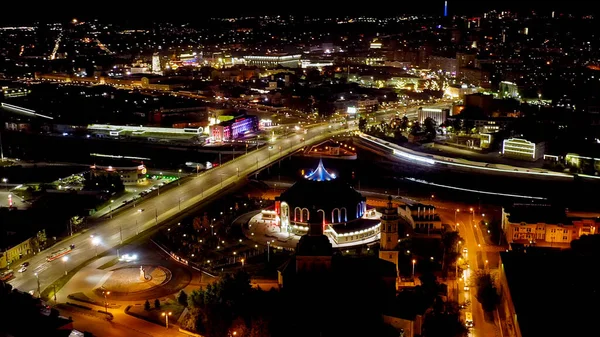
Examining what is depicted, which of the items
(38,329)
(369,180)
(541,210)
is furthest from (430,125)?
(38,329)

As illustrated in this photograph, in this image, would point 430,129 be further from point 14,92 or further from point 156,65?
point 156,65

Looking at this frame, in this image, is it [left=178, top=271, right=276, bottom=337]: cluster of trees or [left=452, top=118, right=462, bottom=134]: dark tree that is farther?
[left=452, top=118, right=462, bottom=134]: dark tree

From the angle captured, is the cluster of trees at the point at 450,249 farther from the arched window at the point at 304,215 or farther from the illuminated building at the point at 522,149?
the illuminated building at the point at 522,149

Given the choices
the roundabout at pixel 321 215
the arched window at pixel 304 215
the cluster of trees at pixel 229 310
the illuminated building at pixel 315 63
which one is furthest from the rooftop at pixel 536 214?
the illuminated building at pixel 315 63

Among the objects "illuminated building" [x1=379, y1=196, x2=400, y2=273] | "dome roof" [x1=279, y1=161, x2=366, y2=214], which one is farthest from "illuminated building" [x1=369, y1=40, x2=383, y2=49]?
"illuminated building" [x1=379, y1=196, x2=400, y2=273]

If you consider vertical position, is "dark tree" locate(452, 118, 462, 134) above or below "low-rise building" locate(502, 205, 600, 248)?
above

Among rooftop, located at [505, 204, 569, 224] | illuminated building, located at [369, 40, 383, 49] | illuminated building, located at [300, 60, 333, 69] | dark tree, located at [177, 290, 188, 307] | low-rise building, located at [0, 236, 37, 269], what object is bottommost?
dark tree, located at [177, 290, 188, 307]

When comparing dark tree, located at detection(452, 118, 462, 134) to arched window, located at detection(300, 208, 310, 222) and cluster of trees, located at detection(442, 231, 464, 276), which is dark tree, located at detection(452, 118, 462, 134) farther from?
cluster of trees, located at detection(442, 231, 464, 276)
